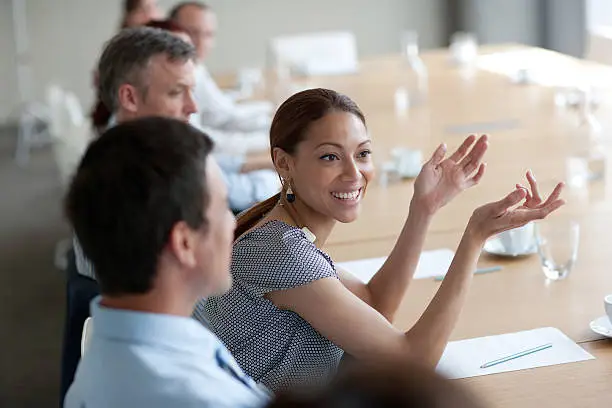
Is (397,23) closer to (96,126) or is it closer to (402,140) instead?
(402,140)

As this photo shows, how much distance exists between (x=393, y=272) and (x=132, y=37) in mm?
1323

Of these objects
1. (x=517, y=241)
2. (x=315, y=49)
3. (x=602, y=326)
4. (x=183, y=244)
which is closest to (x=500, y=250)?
(x=517, y=241)

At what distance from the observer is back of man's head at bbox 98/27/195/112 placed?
3.11 metres

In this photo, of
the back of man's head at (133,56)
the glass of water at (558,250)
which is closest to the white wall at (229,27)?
the back of man's head at (133,56)

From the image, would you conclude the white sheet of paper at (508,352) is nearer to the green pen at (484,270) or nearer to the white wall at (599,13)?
the green pen at (484,270)

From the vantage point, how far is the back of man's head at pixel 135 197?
1261mm

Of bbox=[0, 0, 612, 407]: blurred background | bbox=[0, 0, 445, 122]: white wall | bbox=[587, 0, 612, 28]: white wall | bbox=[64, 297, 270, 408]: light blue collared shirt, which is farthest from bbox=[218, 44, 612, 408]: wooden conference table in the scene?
bbox=[0, 0, 445, 122]: white wall

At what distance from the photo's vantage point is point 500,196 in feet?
10.5

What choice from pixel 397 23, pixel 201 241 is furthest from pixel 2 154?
pixel 201 241

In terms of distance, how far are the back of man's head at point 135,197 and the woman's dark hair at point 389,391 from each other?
0.55 metres

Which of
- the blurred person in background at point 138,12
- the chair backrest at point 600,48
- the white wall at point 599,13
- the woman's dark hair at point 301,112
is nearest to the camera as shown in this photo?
the woman's dark hair at point 301,112

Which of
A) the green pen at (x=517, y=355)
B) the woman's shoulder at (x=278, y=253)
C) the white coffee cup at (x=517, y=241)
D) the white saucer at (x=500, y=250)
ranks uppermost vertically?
the woman's shoulder at (x=278, y=253)

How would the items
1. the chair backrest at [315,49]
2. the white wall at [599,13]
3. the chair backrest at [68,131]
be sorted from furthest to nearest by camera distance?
the white wall at [599,13], the chair backrest at [315,49], the chair backrest at [68,131]

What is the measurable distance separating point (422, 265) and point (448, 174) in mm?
418
